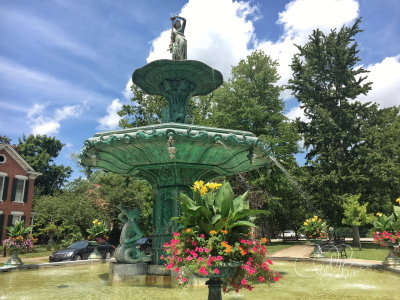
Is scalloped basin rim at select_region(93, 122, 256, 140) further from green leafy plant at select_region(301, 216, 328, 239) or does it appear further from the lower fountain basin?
green leafy plant at select_region(301, 216, 328, 239)

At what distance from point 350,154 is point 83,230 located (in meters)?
26.1

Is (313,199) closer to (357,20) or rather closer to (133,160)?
(357,20)

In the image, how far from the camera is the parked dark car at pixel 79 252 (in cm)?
1670

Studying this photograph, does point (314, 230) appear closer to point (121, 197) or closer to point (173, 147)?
point (173, 147)

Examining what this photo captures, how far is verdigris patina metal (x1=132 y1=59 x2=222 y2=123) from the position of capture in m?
10.1

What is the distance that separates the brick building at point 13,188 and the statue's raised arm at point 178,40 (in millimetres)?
27587

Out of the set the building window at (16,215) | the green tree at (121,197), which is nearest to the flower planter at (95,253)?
the green tree at (121,197)

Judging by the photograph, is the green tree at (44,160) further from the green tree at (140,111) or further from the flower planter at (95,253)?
the flower planter at (95,253)

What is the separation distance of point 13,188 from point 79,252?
19.1m

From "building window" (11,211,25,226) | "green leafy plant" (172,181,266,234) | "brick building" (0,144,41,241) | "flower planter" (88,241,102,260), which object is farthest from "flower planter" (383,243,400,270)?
"building window" (11,211,25,226)

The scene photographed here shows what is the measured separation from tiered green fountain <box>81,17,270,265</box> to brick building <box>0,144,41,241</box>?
2588cm

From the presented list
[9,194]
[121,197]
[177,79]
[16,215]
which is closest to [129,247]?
[177,79]

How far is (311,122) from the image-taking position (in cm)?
3322

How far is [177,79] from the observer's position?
34.9 ft
